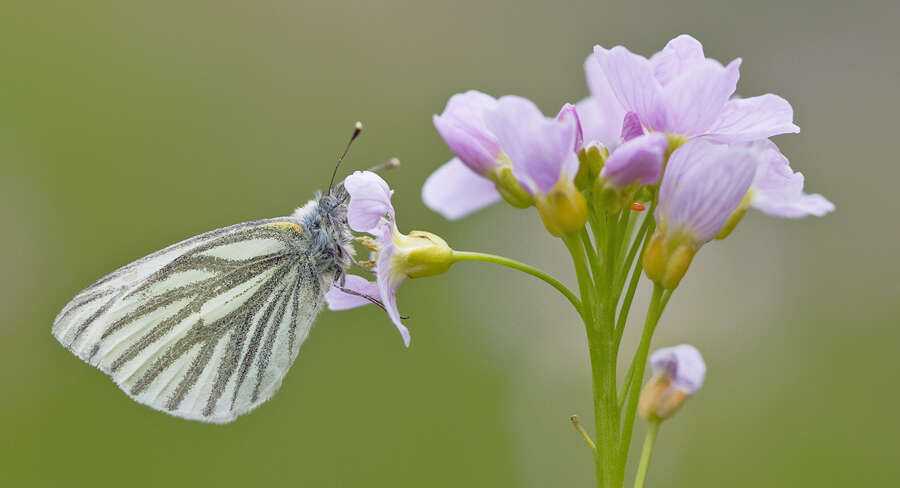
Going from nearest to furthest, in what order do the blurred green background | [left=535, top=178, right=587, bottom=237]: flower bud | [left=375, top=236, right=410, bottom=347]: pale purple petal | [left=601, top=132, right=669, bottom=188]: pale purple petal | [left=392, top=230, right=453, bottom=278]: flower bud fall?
1. [left=601, top=132, right=669, bottom=188]: pale purple petal
2. [left=535, top=178, right=587, bottom=237]: flower bud
3. [left=375, top=236, right=410, bottom=347]: pale purple petal
4. [left=392, top=230, right=453, bottom=278]: flower bud
5. the blurred green background

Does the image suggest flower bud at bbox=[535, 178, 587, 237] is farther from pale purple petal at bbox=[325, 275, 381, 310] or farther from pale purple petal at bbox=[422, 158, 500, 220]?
pale purple petal at bbox=[325, 275, 381, 310]

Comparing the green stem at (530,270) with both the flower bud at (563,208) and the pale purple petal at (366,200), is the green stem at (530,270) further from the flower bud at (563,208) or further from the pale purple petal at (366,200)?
the pale purple petal at (366,200)

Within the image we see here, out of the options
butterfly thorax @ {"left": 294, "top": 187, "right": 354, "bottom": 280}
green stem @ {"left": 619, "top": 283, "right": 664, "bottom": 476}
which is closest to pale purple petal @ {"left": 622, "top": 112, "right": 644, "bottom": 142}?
green stem @ {"left": 619, "top": 283, "right": 664, "bottom": 476}

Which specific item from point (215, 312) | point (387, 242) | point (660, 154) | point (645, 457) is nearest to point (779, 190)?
point (660, 154)

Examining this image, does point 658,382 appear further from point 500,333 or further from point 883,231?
point 883,231

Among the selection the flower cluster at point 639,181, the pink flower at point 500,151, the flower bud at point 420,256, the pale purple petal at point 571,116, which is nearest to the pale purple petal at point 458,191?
the pink flower at point 500,151
